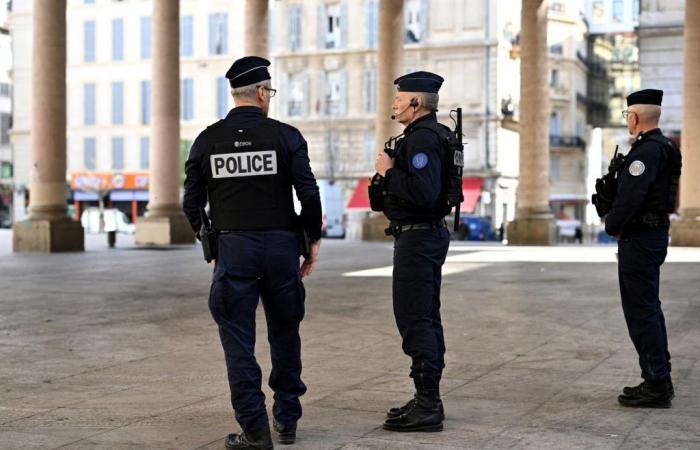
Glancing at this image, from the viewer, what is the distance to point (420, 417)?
584cm

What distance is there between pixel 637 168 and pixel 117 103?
178 ft

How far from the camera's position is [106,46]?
58938mm

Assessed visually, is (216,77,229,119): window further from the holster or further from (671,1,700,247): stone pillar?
the holster

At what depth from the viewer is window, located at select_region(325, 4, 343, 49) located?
178 ft

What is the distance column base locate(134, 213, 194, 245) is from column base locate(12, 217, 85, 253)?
369cm

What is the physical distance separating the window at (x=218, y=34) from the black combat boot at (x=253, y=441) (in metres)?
51.8

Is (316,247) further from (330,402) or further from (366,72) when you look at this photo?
(366,72)

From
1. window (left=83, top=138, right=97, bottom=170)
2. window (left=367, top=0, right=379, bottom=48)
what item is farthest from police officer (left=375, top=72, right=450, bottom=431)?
window (left=83, top=138, right=97, bottom=170)

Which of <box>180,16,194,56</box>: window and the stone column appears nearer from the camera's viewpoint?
the stone column

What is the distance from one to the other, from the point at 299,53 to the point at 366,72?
371 cm

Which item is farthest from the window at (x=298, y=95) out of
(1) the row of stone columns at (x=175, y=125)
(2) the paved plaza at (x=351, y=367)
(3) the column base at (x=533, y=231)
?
(2) the paved plaza at (x=351, y=367)

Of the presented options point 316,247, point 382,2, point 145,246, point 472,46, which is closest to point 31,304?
point 316,247

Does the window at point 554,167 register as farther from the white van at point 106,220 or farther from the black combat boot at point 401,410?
the black combat boot at point 401,410

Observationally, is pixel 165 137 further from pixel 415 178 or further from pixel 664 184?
Result: pixel 415 178
